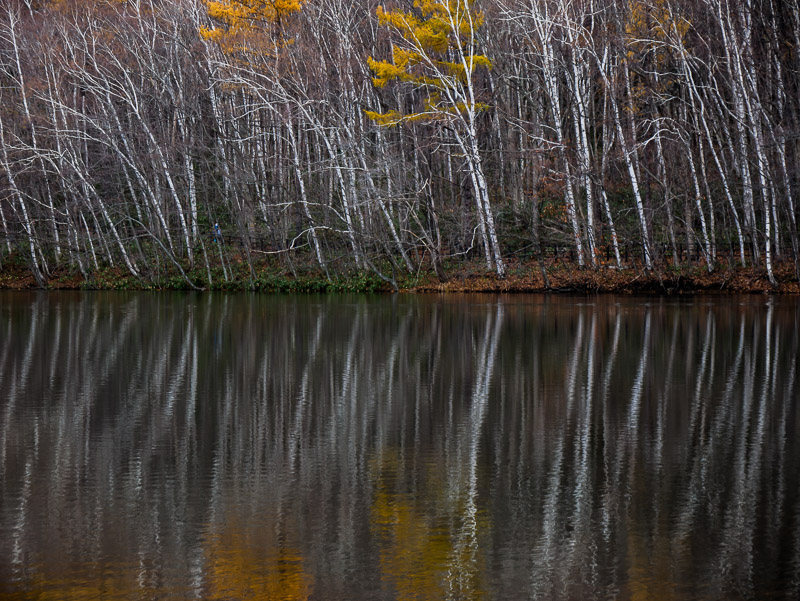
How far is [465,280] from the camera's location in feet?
121

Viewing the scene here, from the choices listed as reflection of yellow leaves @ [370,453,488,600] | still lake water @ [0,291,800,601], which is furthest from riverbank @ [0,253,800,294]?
reflection of yellow leaves @ [370,453,488,600]

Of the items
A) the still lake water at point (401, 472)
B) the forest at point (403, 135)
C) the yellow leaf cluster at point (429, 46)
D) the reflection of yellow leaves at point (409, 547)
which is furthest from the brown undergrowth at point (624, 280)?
the reflection of yellow leaves at point (409, 547)

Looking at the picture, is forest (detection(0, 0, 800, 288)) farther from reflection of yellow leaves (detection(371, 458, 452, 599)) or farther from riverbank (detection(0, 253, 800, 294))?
reflection of yellow leaves (detection(371, 458, 452, 599))

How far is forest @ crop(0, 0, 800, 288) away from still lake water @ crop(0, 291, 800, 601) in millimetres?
18828

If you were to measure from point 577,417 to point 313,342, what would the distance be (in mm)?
8713

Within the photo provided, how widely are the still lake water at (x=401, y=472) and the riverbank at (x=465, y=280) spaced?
16099mm

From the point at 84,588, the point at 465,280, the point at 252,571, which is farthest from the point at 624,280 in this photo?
the point at 84,588

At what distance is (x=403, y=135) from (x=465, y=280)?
7917 millimetres

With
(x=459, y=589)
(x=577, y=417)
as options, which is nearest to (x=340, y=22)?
(x=577, y=417)

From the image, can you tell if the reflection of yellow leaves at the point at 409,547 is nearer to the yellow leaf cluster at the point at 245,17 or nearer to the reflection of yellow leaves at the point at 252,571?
the reflection of yellow leaves at the point at 252,571

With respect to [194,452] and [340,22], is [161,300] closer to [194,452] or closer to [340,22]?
[340,22]

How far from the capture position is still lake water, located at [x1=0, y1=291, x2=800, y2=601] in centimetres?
542

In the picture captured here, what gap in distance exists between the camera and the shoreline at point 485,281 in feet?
108

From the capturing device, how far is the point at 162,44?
4316cm
